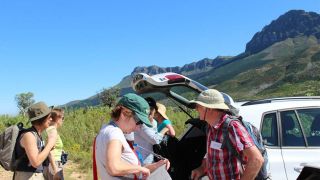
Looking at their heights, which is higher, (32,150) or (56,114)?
(56,114)

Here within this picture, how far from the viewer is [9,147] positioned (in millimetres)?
4922

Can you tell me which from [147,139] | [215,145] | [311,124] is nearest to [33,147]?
[147,139]

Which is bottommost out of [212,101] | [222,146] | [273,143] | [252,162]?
[273,143]

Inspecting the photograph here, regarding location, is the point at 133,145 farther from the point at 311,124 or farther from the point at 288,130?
the point at 311,124

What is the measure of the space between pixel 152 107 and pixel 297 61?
599ft

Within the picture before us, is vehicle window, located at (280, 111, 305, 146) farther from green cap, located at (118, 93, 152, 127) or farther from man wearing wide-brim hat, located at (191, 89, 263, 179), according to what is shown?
green cap, located at (118, 93, 152, 127)

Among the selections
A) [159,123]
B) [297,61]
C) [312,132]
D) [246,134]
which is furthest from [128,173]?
[297,61]

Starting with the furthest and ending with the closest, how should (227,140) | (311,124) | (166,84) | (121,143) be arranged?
1. (166,84)
2. (311,124)
3. (227,140)
4. (121,143)

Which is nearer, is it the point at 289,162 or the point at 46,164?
the point at 289,162

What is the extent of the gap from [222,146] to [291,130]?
148 centimetres

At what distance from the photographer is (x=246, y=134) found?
12.3 feet

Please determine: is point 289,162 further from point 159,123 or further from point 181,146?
point 159,123

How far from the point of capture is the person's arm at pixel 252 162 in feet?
11.9

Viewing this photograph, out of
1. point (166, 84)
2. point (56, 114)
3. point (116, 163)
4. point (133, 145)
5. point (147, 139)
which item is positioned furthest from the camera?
point (56, 114)
